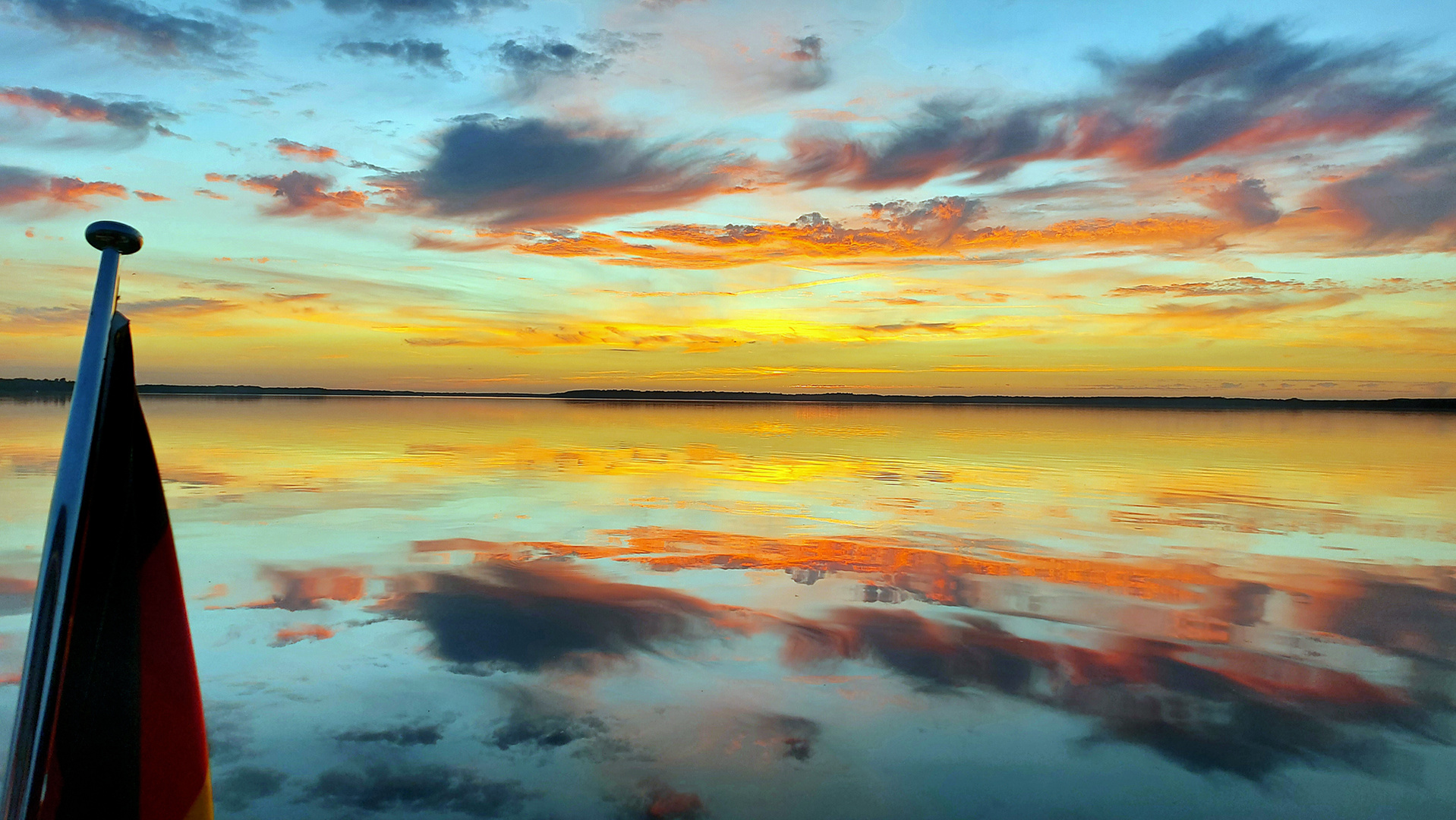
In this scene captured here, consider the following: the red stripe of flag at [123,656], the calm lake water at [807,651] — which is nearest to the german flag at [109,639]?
the red stripe of flag at [123,656]

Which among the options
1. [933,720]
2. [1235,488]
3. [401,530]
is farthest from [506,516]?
[1235,488]

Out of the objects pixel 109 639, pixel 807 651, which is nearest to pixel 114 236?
pixel 109 639

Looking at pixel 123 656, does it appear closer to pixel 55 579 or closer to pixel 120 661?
pixel 120 661

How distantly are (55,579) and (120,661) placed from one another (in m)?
0.33

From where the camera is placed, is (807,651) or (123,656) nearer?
(123,656)

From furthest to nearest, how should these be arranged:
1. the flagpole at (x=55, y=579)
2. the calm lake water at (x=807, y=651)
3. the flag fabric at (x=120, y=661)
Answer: the calm lake water at (x=807, y=651) < the flag fabric at (x=120, y=661) < the flagpole at (x=55, y=579)

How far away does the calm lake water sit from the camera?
193 inches

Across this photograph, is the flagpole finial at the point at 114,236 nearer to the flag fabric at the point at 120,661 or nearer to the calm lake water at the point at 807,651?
the flag fabric at the point at 120,661

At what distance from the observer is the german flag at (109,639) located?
76.7 inches

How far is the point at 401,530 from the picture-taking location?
→ 1252 centimetres

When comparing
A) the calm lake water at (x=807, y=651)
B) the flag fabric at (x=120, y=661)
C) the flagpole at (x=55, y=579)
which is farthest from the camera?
the calm lake water at (x=807, y=651)

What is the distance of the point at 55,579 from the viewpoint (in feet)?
6.23

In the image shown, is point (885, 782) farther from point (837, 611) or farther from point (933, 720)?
point (837, 611)

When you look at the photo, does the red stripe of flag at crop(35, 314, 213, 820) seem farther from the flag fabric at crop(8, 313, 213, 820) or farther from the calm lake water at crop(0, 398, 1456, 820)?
the calm lake water at crop(0, 398, 1456, 820)
